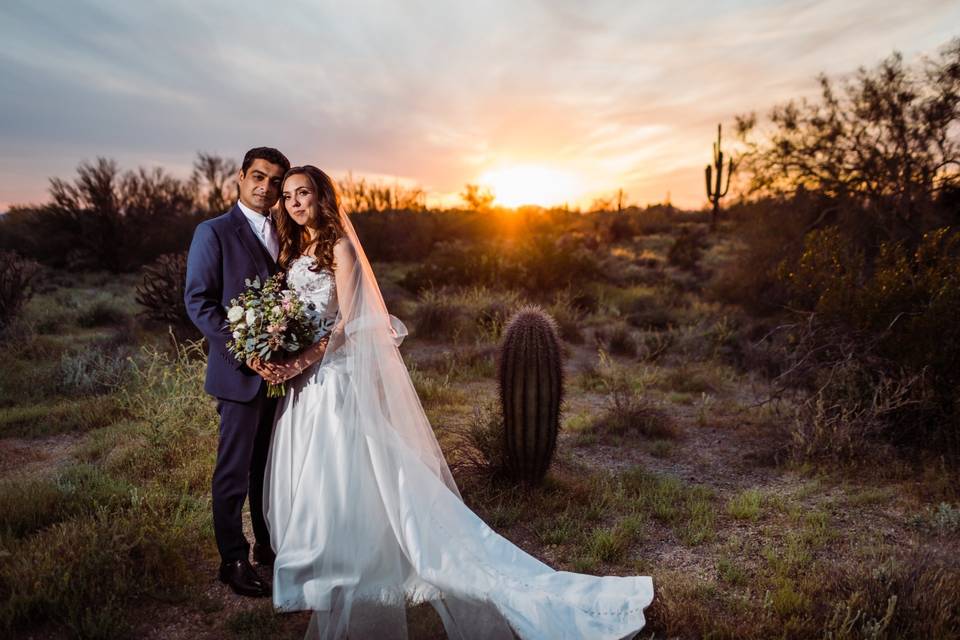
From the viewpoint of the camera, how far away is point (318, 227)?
3.44 metres

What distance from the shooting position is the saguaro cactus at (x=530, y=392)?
478 cm

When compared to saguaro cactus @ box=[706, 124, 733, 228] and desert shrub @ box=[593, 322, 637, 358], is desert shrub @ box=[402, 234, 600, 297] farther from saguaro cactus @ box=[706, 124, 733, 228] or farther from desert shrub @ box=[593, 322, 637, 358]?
saguaro cactus @ box=[706, 124, 733, 228]

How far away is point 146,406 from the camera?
6.04 m

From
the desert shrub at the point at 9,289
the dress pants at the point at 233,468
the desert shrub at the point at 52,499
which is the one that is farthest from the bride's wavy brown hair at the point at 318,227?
the desert shrub at the point at 9,289

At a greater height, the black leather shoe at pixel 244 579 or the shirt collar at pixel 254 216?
the shirt collar at pixel 254 216

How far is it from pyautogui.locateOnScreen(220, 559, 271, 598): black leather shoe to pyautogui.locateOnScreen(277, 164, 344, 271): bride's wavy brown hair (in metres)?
1.76

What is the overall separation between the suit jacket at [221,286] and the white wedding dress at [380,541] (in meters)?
0.26

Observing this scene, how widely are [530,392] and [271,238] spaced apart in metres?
2.31

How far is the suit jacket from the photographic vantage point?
3326 millimetres

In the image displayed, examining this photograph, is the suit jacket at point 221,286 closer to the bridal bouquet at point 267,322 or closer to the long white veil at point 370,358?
the bridal bouquet at point 267,322

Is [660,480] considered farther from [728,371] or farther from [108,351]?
[108,351]

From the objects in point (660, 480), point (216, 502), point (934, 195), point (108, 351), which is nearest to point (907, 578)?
point (660, 480)

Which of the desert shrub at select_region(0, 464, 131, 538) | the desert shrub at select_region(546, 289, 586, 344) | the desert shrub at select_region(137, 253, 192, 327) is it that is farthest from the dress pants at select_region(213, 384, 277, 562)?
the desert shrub at select_region(137, 253, 192, 327)

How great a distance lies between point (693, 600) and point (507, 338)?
2.33 meters
